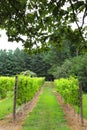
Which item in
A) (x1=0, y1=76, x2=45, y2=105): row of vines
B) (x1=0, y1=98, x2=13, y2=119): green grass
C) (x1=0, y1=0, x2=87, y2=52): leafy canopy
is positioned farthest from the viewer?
(x1=0, y1=76, x2=45, y2=105): row of vines

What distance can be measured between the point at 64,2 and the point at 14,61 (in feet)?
277

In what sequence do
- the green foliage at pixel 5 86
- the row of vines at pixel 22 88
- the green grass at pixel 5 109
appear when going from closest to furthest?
1. the green grass at pixel 5 109
2. the row of vines at pixel 22 88
3. the green foliage at pixel 5 86

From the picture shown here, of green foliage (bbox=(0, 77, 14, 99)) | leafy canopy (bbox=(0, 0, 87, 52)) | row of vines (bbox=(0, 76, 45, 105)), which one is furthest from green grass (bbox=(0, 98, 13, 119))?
leafy canopy (bbox=(0, 0, 87, 52))

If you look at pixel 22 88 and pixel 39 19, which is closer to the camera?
pixel 39 19

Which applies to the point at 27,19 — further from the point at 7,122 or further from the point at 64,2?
the point at 7,122

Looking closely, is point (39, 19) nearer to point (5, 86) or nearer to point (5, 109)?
point (5, 109)

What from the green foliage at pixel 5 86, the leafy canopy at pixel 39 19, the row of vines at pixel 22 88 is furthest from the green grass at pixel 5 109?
the leafy canopy at pixel 39 19

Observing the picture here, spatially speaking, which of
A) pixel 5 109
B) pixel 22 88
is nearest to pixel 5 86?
pixel 5 109

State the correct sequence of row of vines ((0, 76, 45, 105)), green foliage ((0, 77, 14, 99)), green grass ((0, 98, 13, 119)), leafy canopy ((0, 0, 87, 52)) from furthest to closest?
green foliage ((0, 77, 14, 99)) → row of vines ((0, 76, 45, 105)) → green grass ((0, 98, 13, 119)) → leafy canopy ((0, 0, 87, 52))

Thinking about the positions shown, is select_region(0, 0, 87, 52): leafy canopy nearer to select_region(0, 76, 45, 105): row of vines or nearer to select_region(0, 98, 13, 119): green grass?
select_region(0, 98, 13, 119): green grass

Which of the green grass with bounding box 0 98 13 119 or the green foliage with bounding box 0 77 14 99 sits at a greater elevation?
the green foliage with bounding box 0 77 14 99

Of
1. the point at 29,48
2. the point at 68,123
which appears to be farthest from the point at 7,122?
the point at 29,48

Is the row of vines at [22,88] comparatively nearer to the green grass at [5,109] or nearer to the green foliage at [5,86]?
the green foliage at [5,86]

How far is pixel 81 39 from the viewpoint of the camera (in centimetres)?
421
